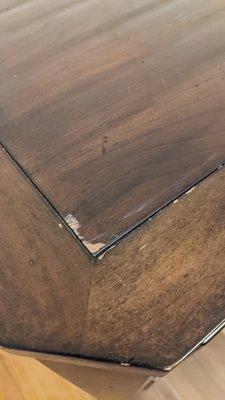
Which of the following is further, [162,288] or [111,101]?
[111,101]

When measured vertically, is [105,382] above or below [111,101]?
below

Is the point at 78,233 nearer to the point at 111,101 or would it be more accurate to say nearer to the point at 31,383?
the point at 111,101

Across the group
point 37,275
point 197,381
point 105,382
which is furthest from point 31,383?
point 37,275

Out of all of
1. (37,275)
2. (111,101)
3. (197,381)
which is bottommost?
(197,381)

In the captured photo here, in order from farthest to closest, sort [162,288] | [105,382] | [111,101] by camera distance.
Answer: [105,382]
[111,101]
[162,288]

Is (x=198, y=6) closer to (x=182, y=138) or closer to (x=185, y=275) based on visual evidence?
(x=182, y=138)

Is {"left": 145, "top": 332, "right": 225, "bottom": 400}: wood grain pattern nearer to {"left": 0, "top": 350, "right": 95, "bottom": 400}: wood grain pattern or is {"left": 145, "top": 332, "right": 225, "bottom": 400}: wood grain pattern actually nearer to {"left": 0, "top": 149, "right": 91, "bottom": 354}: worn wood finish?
{"left": 0, "top": 350, "right": 95, "bottom": 400}: wood grain pattern

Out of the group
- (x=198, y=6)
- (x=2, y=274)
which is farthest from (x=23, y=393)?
(x=198, y=6)

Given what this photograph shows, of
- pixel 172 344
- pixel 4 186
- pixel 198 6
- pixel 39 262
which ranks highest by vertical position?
pixel 198 6

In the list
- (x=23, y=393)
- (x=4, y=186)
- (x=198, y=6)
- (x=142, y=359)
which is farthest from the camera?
(x=23, y=393)
